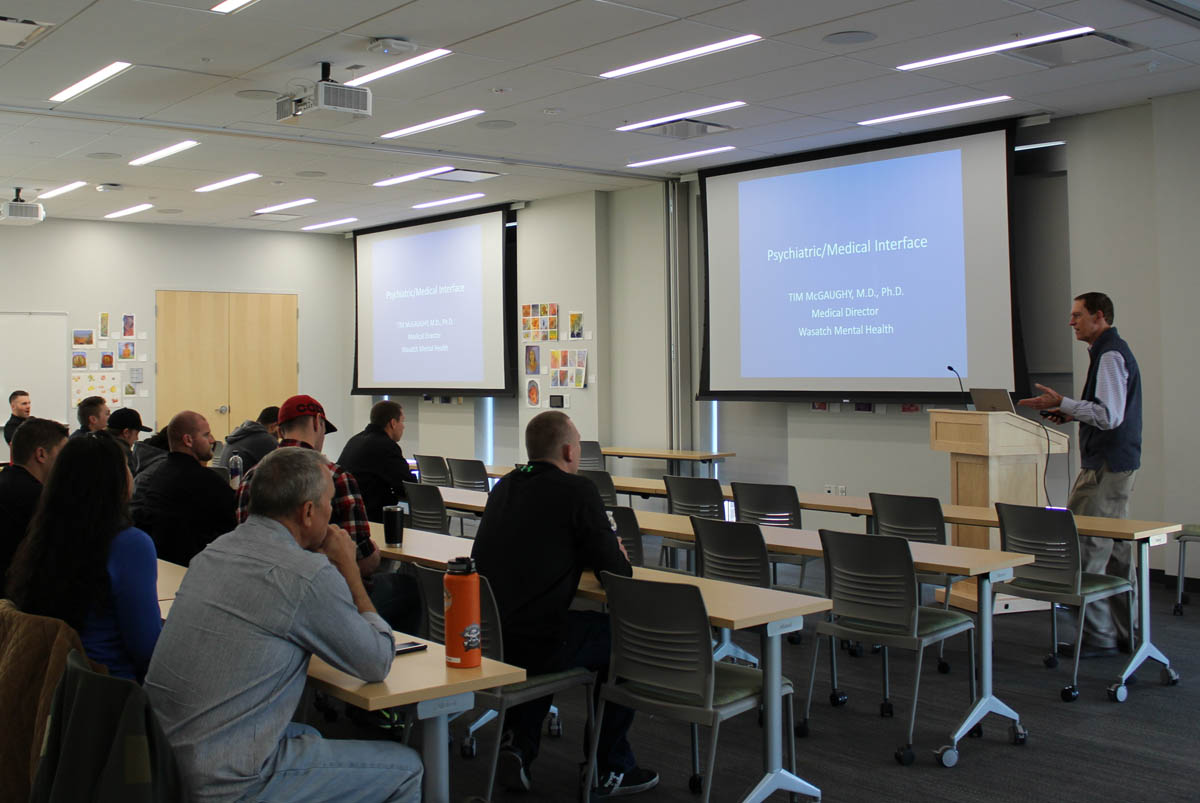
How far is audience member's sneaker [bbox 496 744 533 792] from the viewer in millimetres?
3775

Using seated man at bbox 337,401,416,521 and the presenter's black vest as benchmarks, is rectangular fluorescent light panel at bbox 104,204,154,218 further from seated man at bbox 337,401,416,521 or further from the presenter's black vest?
the presenter's black vest

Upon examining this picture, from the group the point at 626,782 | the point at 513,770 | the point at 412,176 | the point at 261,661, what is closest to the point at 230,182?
the point at 412,176

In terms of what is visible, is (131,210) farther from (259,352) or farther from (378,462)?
(378,462)

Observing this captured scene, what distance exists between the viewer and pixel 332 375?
14086 millimetres

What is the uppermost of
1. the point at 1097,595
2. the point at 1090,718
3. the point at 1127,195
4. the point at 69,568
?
the point at 1127,195

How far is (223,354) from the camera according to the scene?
13164 mm

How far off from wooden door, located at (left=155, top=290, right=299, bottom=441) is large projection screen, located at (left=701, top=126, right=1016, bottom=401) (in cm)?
635

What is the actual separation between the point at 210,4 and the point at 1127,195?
624 cm

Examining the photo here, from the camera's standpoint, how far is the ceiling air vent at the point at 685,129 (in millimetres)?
8055

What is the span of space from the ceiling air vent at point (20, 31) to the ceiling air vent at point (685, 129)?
420 cm

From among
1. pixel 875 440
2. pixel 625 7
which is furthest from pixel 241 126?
pixel 875 440

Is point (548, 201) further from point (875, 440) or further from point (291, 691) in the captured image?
point (291, 691)

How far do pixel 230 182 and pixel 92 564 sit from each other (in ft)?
26.8

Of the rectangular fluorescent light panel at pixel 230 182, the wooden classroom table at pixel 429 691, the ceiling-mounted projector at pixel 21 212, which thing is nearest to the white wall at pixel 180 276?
the ceiling-mounted projector at pixel 21 212
